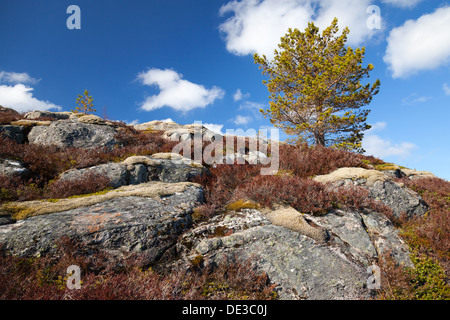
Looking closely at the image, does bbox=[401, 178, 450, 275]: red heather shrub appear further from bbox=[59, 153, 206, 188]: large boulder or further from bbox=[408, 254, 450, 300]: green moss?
bbox=[59, 153, 206, 188]: large boulder

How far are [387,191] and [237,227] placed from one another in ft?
15.6

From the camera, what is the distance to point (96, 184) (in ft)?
22.0

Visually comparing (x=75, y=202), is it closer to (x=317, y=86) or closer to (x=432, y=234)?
(x=432, y=234)

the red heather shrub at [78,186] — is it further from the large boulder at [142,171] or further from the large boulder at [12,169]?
the large boulder at [12,169]

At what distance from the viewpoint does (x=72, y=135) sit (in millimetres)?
10867

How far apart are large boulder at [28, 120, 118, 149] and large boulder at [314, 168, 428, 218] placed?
10.9 m

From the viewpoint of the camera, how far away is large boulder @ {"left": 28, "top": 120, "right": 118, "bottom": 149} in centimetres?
1052

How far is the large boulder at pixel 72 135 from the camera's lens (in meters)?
10.5

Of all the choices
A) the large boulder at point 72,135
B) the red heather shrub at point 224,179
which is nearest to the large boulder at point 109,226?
the red heather shrub at point 224,179

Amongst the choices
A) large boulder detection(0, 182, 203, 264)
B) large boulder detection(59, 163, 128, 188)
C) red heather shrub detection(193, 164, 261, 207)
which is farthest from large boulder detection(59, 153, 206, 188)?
large boulder detection(0, 182, 203, 264)

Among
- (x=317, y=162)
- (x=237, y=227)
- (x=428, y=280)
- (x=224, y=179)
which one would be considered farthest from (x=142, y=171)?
(x=428, y=280)

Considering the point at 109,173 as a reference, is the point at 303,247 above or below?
below
